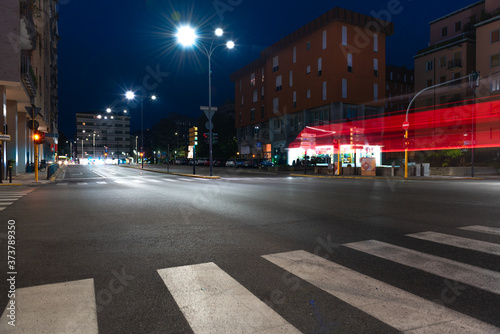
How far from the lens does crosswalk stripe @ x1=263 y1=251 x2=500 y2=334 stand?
2.60 meters

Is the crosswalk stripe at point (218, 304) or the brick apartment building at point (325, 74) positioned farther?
the brick apartment building at point (325, 74)

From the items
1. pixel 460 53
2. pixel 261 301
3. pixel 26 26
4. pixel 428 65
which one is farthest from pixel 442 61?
pixel 261 301

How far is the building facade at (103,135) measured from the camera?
14238cm

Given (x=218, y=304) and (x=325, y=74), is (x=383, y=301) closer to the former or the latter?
(x=218, y=304)

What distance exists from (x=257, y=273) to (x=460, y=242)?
144 inches

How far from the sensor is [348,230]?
6.18 metres

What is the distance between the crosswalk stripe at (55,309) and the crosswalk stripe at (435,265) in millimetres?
3682

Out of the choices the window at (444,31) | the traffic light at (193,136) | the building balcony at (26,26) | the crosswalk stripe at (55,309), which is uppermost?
the window at (444,31)

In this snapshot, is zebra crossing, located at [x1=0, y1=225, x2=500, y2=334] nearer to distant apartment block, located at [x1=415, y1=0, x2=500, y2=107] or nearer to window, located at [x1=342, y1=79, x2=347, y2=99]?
window, located at [x1=342, y1=79, x2=347, y2=99]

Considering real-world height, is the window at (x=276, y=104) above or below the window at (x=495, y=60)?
below

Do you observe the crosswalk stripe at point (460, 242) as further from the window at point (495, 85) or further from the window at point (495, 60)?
the window at point (495, 60)

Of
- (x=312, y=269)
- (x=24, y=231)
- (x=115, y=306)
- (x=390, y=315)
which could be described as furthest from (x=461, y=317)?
(x=24, y=231)

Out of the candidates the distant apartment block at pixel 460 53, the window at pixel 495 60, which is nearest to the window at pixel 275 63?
the distant apartment block at pixel 460 53

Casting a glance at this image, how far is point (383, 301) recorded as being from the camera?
3.05 m
